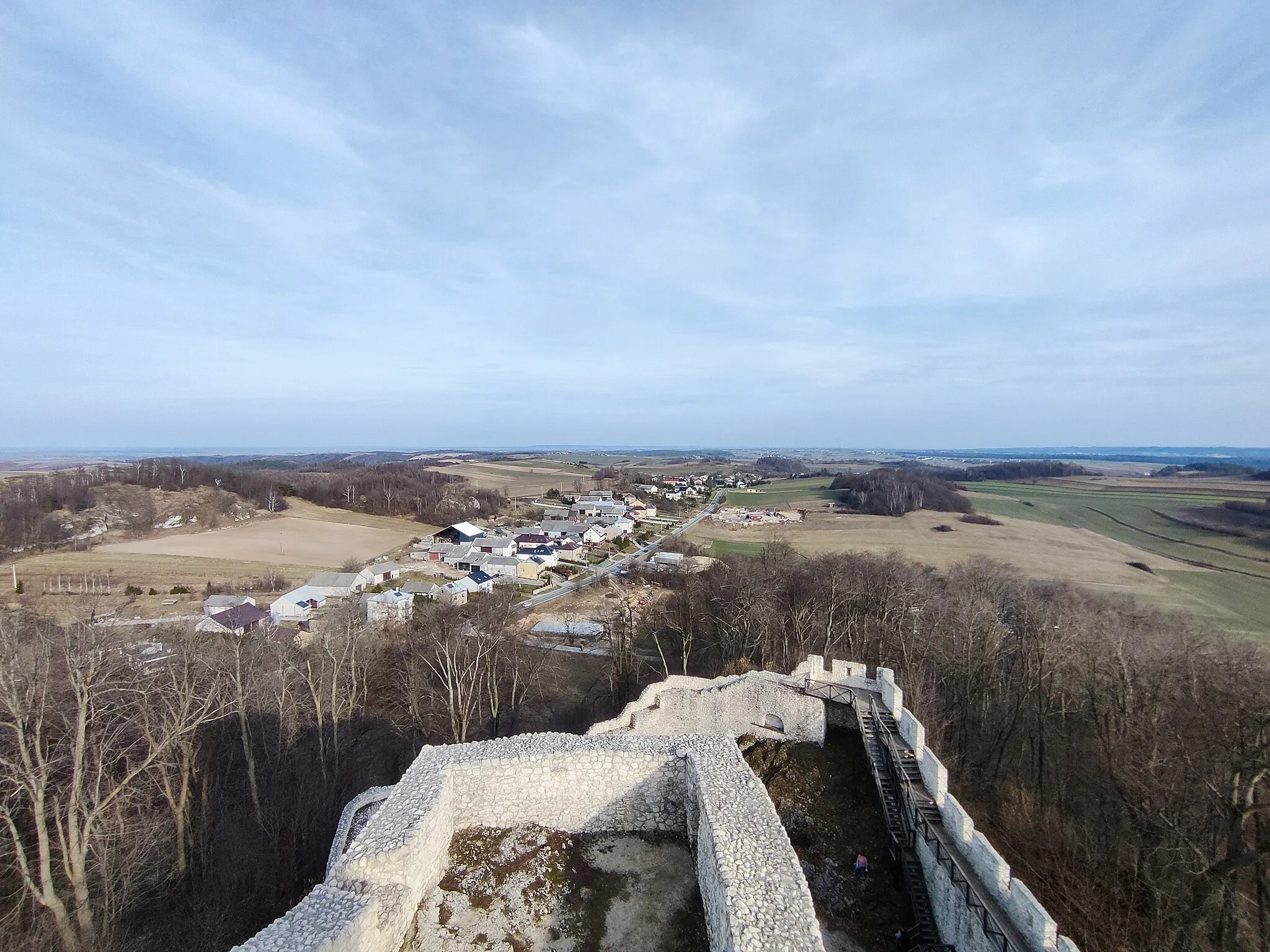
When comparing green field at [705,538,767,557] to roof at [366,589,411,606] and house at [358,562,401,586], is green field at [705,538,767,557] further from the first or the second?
house at [358,562,401,586]

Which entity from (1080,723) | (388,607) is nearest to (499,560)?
(388,607)

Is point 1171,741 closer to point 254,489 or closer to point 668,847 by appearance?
point 668,847

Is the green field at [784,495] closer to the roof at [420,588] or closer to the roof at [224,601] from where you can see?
the roof at [420,588]

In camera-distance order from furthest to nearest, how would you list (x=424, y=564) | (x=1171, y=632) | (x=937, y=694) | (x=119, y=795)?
(x=424, y=564) → (x=937, y=694) → (x=1171, y=632) → (x=119, y=795)

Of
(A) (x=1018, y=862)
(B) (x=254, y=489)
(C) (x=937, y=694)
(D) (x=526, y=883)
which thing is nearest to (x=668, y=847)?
(D) (x=526, y=883)

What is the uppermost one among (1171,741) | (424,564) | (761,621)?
(1171,741)

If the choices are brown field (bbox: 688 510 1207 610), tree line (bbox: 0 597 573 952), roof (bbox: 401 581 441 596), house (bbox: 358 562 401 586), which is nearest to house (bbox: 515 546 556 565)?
roof (bbox: 401 581 441 596)

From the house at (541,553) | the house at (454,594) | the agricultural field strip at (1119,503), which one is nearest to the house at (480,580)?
the house at (454,594)
